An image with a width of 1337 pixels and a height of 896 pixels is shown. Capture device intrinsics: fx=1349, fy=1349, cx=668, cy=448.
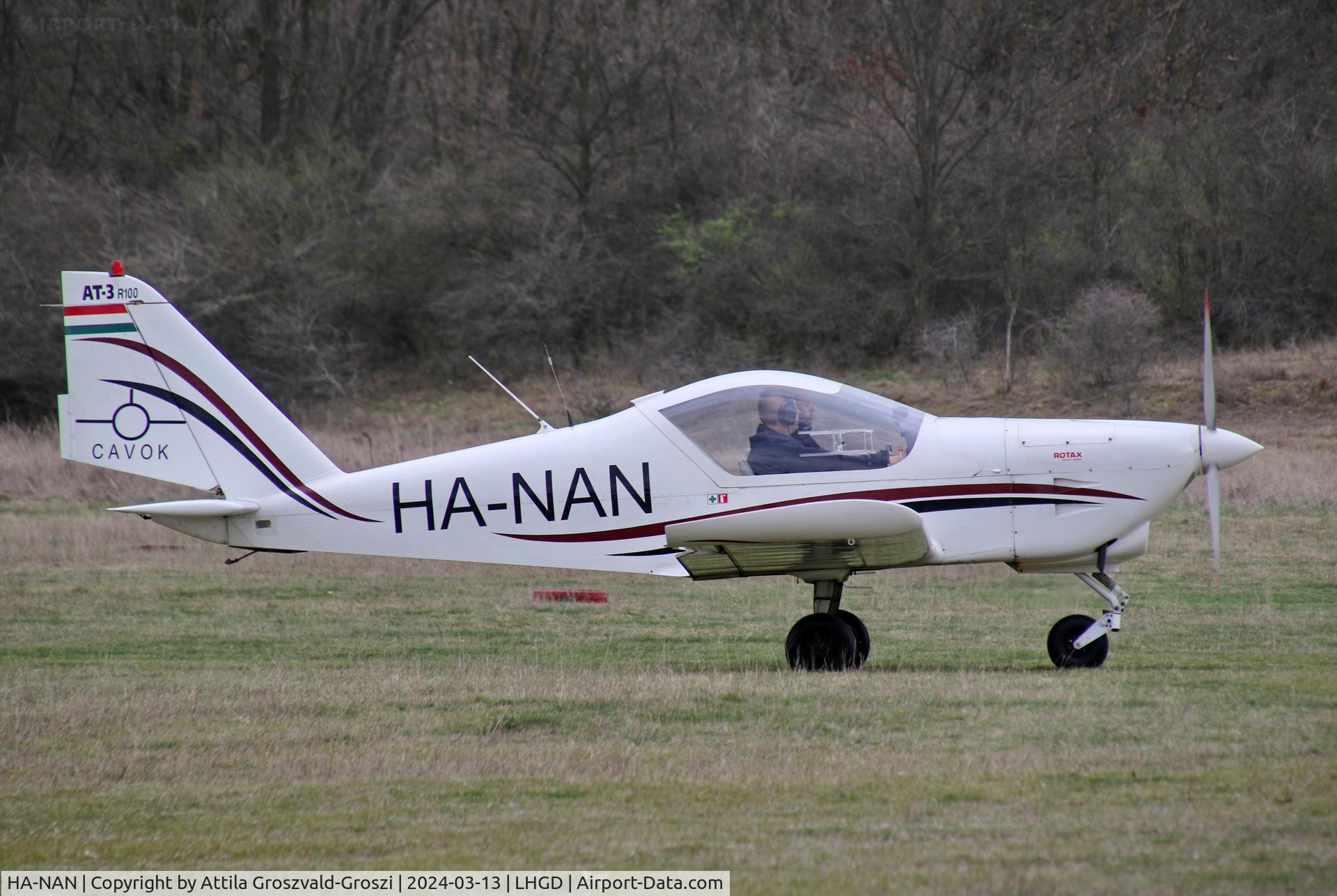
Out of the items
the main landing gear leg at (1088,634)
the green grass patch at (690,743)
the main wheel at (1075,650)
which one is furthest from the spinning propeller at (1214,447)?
the green grass patch at (690,743)

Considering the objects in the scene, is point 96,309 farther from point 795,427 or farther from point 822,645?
point 822,645

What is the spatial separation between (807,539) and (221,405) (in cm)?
448

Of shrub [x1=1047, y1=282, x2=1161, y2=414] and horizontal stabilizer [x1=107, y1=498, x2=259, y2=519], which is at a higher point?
shrub [x1=1047, y1=282, x2=1161, y2=414]

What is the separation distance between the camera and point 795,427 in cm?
903

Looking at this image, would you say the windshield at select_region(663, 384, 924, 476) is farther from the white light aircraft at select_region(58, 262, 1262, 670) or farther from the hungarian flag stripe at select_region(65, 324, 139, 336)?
the hungarian flag stripe at select_region(65, 324, 139, 336)

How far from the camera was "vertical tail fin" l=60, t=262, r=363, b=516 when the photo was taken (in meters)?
9.83

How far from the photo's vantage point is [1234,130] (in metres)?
35.1

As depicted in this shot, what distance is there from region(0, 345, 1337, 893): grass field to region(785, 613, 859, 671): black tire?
17 centimetres

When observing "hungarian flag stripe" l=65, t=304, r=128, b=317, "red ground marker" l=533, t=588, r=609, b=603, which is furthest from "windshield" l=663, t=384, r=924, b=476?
"red ground marker" l=533, t=588, r=609, b=603

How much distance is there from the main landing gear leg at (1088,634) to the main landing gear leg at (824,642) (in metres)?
1.34

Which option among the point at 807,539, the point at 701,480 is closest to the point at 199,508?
the point at 701,480

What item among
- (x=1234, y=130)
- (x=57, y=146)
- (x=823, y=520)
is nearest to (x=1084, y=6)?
(x=1234, y=130)

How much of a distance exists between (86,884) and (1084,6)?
4105 centimetres

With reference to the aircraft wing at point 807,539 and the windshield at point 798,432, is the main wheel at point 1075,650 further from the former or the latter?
the windshield at point 798,432
